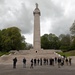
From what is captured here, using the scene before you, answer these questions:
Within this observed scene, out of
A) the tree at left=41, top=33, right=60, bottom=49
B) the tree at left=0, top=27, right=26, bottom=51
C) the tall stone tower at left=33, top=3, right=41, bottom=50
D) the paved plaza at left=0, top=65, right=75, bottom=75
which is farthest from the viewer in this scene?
the tree at left=41, top=33, right=60, bottom=49

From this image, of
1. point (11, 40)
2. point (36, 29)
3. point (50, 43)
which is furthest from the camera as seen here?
point (50, 43)

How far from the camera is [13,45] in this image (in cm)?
8012

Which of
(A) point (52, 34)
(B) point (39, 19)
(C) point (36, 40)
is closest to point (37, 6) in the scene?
(B) point (39, 19)

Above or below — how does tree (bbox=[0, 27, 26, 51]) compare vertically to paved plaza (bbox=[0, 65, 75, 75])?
above

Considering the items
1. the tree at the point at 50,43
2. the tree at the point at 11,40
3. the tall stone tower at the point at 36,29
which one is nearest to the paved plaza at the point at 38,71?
the tall stone tower at the point at 36,29

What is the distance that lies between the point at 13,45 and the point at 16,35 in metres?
4.15

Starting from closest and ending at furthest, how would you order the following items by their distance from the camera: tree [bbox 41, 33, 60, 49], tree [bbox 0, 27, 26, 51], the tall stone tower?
the tall stone tower, tree [bbox 0, 27, 26, 51], tree [bbox 41, 33, 60, 49]

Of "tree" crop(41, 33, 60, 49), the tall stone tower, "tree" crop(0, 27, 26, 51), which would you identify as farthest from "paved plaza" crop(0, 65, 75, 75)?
"tree" crop(41, 33, 60, 49)

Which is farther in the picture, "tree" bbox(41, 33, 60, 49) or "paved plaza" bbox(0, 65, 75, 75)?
"tree" bbox(41, 33, 60, 49)

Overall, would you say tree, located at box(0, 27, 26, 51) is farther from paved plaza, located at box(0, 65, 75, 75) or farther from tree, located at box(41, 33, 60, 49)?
paved plaza, located at box(0, 65, 75, 75)

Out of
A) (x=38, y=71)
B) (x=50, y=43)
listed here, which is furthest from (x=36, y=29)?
(x=38, y=71)

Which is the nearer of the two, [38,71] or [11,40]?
[38,71]

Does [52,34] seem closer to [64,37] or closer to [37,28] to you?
[64,37]

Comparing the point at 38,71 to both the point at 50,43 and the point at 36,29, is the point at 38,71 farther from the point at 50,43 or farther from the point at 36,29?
the point at 50,43
